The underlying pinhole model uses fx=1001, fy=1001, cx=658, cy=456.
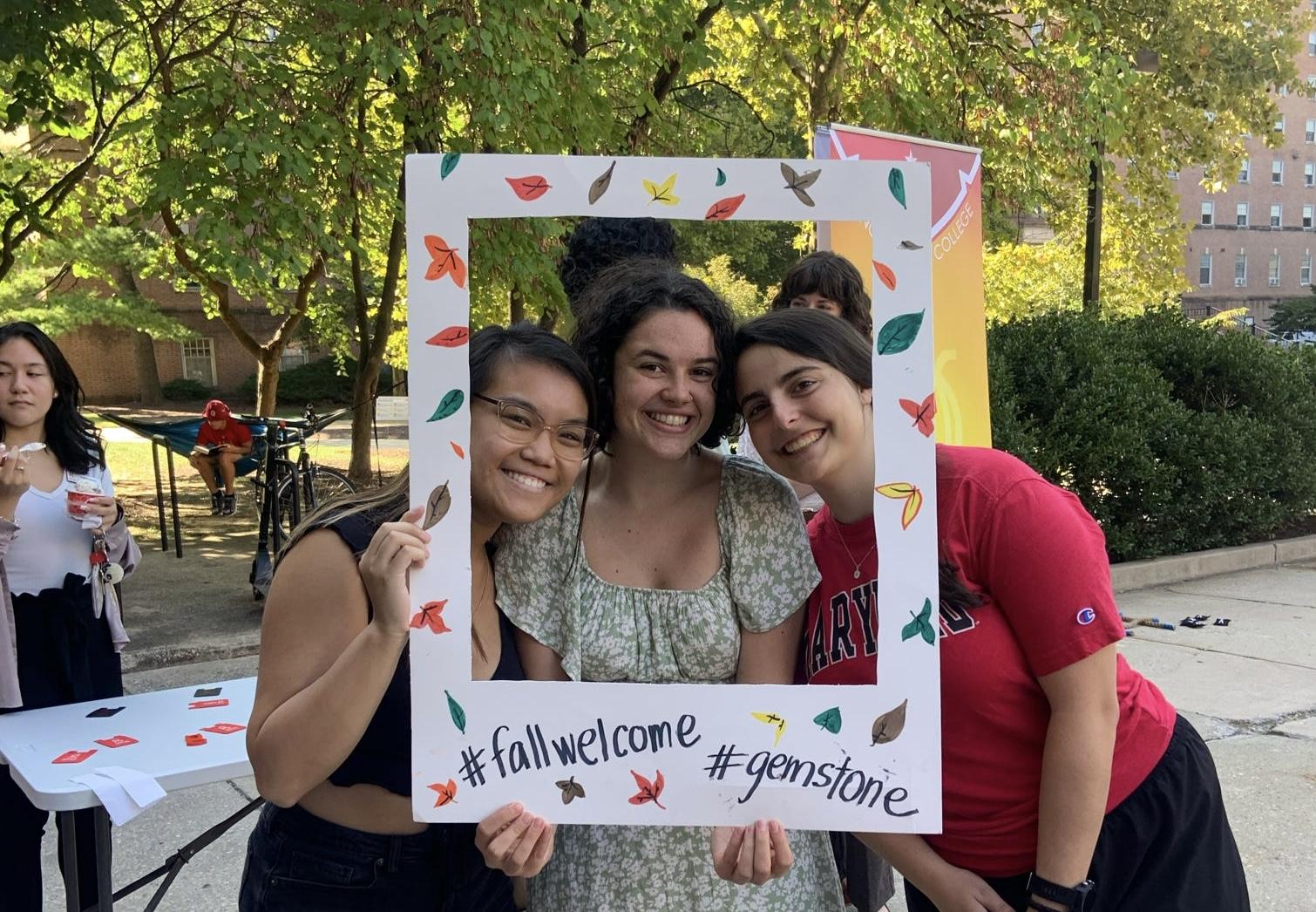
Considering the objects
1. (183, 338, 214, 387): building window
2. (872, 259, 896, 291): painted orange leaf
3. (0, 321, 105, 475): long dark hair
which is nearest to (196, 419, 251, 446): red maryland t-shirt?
(0, 321, 105, 475): long dark hair

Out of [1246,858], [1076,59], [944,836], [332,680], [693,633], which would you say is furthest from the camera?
[1076,59]

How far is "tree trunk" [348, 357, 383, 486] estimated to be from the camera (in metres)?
10.8

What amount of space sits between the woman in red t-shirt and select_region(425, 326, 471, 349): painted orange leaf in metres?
0.43

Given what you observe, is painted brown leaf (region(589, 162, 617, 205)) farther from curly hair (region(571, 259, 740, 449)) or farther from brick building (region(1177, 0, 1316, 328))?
brick building (region(1177, 0, 1316, 328))

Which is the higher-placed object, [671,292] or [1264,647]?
[671,292]

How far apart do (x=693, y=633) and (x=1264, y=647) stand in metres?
5.99

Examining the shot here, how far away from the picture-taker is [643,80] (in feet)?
29.5

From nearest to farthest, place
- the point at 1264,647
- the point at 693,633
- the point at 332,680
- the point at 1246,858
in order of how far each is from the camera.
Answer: the point at 332,680 → the point at 693,633 → the point at 1246,858 → the point at 1264,647

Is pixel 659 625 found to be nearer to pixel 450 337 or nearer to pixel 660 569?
pixel 660 569

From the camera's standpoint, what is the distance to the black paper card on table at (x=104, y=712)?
2689 mm

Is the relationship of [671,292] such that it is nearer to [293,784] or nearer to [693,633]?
[693,633]

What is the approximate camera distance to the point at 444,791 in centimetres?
145

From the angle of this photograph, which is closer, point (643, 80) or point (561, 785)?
point (561, 785)

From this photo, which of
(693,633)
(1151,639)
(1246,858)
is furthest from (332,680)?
(1151,639)
